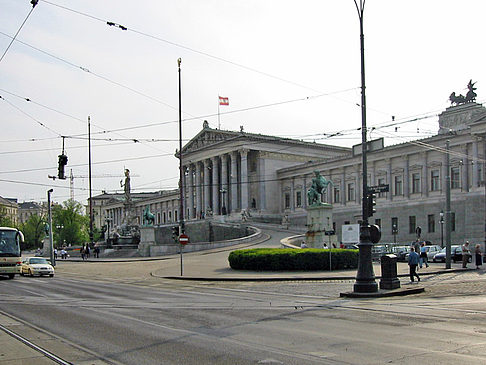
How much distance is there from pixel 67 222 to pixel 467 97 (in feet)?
258

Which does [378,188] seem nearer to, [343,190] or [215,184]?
[343,190]

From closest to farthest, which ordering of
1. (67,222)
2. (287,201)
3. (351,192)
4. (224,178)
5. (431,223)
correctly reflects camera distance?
1. (431,223)
2. (351,192)
3. (287,201)
4. (224,178)
5. (67,222)

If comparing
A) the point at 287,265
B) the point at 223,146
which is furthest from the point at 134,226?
the point at 287,265

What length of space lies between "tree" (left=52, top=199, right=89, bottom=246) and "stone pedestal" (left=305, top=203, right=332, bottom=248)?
79992 mm

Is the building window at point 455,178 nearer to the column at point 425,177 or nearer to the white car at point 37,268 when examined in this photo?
the column at point 425,177

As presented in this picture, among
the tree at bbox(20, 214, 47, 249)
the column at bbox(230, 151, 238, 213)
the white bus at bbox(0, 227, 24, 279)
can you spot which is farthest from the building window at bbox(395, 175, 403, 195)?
the tree at bbox(20, 214, 47, 249)

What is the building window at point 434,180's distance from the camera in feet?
247

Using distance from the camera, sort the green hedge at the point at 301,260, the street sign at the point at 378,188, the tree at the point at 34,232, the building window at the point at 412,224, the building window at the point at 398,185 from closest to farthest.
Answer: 1. the street sign at the point at 378,188
2. the green hedge at the point at 301,260
3. the building window at the point at 412,224
4. the building window at the point at 398,185
5. the tree at the point at 34,232

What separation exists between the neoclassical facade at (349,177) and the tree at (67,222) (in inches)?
892

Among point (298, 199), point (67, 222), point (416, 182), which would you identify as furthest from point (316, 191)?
point (67, 222)

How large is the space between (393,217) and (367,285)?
2439 inches

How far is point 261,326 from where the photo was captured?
1348 cm

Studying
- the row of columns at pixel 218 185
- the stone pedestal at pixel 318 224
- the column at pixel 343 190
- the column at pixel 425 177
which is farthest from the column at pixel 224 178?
the stone pedestal at pixel 318 224

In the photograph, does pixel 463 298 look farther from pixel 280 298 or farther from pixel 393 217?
pixel 393 217
